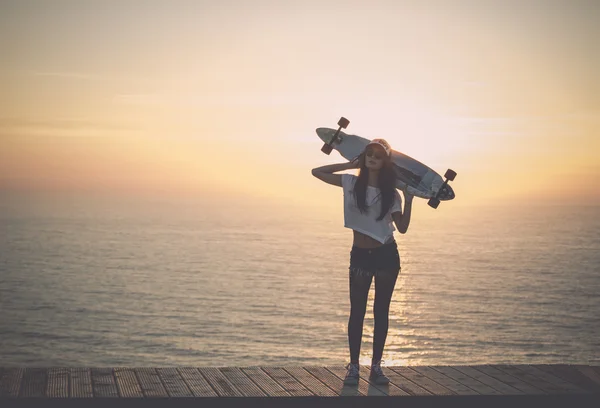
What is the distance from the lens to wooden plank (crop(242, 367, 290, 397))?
24.9ft

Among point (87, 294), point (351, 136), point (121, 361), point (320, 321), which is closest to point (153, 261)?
point (87, 294)

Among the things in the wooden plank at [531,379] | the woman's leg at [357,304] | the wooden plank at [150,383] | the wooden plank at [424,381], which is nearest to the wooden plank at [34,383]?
the wooden plank at [150,383]

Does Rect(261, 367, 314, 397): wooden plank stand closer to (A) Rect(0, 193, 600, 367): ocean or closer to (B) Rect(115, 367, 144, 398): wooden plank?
(B) Rect(115, 367, 144, 398): wooden plank

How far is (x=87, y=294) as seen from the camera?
10700 centimetres

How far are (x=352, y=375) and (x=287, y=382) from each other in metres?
0.70

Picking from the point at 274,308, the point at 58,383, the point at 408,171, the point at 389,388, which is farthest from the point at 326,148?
the point at 274,308

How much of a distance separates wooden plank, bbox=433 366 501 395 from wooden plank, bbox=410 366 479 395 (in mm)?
65

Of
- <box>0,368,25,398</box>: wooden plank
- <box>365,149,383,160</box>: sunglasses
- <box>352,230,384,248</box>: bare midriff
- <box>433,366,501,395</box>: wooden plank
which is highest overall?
<box>365,149,383,160</box>: sunglasses

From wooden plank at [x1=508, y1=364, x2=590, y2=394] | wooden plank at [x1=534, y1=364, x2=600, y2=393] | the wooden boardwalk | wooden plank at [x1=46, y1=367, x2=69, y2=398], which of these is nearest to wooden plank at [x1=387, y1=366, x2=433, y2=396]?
the wooden boardwalk

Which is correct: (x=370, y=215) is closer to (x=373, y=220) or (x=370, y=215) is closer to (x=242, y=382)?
(x=373, y=220)

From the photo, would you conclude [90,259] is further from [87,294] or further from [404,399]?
[404,399]

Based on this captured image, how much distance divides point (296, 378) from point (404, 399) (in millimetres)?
1243

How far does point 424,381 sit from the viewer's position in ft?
27.2

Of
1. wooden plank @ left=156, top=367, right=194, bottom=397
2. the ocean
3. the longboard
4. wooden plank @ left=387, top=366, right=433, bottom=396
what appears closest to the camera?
wooden plank @ left=156, top=367, right=194, bottom=397
